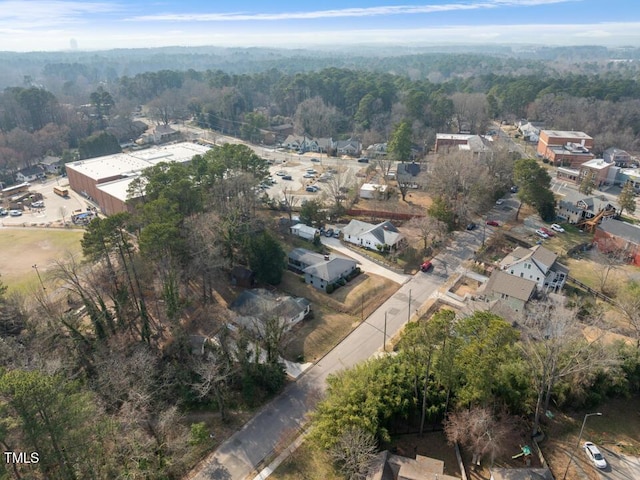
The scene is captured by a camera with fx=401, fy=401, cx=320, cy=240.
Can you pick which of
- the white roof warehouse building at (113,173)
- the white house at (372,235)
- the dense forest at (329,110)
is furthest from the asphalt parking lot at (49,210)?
the white house at (372,235)

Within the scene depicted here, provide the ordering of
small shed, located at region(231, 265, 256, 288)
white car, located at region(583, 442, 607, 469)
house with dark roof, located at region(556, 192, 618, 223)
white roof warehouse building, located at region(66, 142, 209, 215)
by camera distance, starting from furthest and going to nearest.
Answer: white roof warehouse building, located at region(66, 142, 209, 215)
house with dark roof, located at region(556, 192, 618, 223)
small shed, located at region(231, 265, 256, 288)
white car, located at region(583, 442, 607, 469)

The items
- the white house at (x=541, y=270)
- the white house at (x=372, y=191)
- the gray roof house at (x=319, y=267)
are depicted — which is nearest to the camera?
the white house at (x=541, y=270)

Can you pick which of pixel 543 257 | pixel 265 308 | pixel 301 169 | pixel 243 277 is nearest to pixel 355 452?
pixel 265 308

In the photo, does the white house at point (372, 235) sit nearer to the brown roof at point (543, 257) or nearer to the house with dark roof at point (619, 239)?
the brown roof at point (543, 257)

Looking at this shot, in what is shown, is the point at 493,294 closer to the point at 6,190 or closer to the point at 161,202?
the point at 161,202

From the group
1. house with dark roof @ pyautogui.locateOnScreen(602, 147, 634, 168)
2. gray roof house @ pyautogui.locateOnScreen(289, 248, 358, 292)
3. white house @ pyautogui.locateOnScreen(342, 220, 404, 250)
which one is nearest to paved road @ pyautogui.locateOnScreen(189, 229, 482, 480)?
gray roof house @ pyautogui.locateOnScreen(289, 248, 358, 292)

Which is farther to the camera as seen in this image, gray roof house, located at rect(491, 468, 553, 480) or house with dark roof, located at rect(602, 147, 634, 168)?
house with dark roof, located at rect(602, 147, 634, 168)

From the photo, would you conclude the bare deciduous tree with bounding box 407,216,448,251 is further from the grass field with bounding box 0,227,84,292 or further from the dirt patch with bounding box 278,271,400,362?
the grass field with bounding box 0,227,84,292
